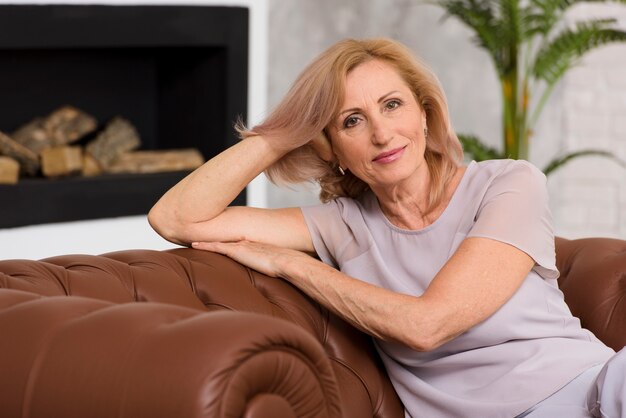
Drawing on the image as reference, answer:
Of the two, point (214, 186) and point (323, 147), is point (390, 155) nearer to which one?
point (323, 147)

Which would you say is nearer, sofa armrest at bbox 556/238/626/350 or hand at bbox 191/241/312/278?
hand at bbox 191/241/312/278

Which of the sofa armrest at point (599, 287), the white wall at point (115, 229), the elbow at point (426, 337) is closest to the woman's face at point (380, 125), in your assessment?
the elbow at point (426, 337)

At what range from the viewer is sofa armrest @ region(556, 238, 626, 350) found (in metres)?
2.36

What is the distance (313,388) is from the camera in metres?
1.37

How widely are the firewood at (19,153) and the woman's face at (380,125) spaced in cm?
247

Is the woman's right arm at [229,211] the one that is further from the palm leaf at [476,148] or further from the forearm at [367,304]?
the palm leaf at [476,148]

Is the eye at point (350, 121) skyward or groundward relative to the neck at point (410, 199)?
skyward

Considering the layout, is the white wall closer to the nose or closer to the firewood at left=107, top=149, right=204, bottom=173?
the firewood at left=107, top=149, right=204, bottom=173

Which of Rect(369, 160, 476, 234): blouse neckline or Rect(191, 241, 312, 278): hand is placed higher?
Rect(369, 160, 476, 234): blouse neckline

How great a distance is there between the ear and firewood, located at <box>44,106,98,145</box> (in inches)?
97.3

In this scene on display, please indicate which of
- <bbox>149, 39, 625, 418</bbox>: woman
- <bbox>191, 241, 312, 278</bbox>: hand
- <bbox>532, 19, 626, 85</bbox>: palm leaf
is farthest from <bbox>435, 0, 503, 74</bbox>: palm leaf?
<bbox>191, 241, 312, 278</bbox>: hand

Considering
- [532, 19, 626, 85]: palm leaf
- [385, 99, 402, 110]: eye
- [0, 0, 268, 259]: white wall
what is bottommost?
[0, 0, 268, 259]: white wall

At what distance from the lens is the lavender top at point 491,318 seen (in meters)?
2.01

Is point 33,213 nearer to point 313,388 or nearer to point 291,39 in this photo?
point 291,39
